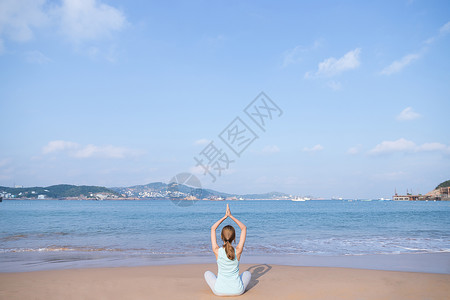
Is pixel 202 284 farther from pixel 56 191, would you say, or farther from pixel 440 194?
pixel 440 194

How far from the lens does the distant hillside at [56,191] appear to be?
479 feet

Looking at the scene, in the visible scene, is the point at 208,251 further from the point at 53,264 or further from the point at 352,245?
the point at 352,245

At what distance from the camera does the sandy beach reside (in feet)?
20.0

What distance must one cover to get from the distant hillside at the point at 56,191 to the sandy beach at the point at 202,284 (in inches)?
6029

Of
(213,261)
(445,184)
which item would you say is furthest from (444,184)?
(213,261)

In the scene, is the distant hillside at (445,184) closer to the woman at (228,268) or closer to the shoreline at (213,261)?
the shoreline at (213,261)

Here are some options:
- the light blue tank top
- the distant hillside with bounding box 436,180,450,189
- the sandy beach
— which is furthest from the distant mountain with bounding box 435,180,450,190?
the light blue tank top

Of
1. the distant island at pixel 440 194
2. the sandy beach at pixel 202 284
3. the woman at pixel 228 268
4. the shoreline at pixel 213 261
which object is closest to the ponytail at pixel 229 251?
the woman at pixel 228 268

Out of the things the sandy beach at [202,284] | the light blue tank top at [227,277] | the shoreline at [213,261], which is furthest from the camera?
the shoreline at [213,261]

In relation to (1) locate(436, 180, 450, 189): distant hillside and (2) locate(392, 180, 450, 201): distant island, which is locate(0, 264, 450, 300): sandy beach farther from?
(1) locate(436, 180, 450, 189): distant hillside

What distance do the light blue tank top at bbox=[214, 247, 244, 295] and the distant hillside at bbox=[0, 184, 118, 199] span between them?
156074 millimetres

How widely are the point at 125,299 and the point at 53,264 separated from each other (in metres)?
5.03

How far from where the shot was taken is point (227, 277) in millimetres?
5656

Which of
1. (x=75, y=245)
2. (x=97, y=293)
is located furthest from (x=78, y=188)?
(x=97, y=293)
